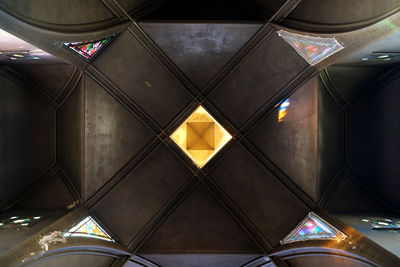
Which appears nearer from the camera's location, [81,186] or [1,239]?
[1,239]

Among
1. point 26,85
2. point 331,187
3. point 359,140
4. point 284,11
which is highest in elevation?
point 26,85

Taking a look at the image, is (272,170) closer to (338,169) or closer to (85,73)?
(338,169)

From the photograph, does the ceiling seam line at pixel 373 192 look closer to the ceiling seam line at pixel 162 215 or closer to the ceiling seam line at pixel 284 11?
the ceiling seam line at pixel 162 215

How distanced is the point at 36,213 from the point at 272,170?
9.05m

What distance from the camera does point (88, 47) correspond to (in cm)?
851

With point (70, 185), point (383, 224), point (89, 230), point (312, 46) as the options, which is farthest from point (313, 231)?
point (70, 185)

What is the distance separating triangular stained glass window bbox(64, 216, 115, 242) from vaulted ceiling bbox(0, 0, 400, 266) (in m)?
0.31

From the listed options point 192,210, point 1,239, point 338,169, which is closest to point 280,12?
point 338,169

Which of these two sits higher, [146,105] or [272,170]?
[146,105]

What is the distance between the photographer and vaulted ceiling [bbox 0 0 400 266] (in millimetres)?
9039

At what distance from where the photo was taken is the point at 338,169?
1015 cm

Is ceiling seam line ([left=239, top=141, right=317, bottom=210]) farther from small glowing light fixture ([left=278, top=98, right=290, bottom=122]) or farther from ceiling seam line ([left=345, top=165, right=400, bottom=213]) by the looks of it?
ceiling seam line ([left=345, top=165, right=400, bottom=213])

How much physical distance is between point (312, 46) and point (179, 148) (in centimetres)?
617

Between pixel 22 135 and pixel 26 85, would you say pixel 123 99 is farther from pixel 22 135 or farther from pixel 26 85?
pixel 22 135
